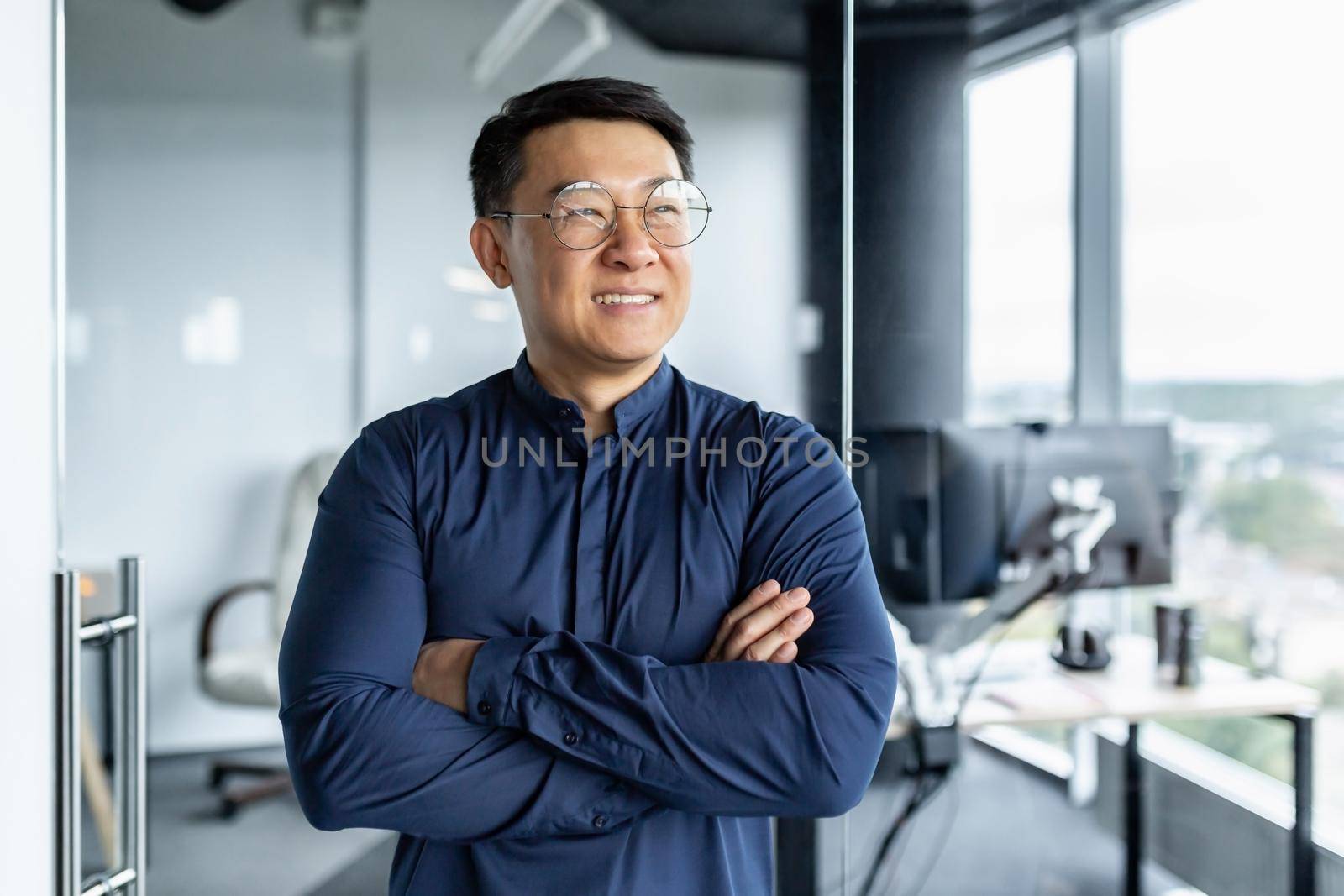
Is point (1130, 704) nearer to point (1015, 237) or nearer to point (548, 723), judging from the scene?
point (1015, 237)

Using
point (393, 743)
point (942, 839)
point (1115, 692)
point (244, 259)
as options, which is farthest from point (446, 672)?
point (1115, 692)

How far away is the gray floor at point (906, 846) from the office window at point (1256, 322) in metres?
0.47

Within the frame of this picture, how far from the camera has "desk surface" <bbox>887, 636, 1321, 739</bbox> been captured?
1881 millimetres

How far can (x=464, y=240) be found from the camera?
4.91 feet

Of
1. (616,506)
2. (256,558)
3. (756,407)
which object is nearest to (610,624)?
(616,506)

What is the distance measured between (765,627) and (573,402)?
1.39ft

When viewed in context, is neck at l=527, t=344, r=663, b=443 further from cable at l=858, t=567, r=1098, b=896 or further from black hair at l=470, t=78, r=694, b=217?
cable at l=858, t=567, r=1098, b=896

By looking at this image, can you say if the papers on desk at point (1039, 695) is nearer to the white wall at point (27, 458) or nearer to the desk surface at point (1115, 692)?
the desk surface at point (1115, 692)

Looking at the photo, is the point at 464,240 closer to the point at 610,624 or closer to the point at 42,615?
the point at 610,624

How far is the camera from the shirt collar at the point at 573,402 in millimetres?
1420

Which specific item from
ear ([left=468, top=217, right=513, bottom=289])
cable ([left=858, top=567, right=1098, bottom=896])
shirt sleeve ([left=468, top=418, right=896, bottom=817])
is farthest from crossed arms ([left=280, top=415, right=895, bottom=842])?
cable ([left=858, top=567, right=1098, bottom=896])

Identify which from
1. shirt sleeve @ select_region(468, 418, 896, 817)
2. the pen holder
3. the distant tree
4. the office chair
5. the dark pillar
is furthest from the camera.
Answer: the distant tree

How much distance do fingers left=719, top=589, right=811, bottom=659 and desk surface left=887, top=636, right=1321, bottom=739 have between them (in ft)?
1.66

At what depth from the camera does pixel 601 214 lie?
1.33m
